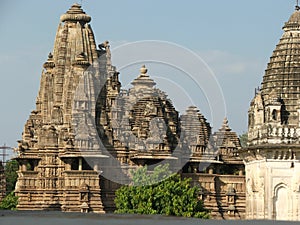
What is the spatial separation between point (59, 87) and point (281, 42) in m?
21.5

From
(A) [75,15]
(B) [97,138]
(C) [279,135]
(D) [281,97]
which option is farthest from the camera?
(A) [75,15]

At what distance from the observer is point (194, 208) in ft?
243

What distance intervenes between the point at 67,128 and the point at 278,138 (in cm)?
2064

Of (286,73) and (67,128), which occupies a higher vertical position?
(286,73)

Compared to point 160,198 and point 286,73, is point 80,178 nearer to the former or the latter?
point 160,198

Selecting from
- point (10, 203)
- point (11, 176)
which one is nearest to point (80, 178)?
point (10, 203)

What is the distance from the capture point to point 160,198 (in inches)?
2869

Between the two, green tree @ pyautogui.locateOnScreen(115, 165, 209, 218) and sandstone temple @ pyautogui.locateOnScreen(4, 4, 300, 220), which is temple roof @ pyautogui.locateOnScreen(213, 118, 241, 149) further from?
green tree @ pyautogui.locateOnScreen(115, 165, 209, 218)

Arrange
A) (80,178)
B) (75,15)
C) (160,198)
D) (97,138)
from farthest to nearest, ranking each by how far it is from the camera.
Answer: (75,15) → (97,138) → (80,178) → (160,198)

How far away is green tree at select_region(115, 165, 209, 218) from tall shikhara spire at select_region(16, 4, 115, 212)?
3.68 metres

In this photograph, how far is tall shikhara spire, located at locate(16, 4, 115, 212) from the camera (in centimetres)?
8088

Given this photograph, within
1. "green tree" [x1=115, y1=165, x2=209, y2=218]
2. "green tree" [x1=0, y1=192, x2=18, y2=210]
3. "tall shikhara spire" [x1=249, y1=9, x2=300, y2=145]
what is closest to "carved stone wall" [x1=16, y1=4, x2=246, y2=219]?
"green tree" [x1=115, y1=165, x2=209, y2=218]

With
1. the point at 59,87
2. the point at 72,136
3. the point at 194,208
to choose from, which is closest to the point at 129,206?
the point at 194,208

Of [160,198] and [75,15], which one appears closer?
[160,198]
